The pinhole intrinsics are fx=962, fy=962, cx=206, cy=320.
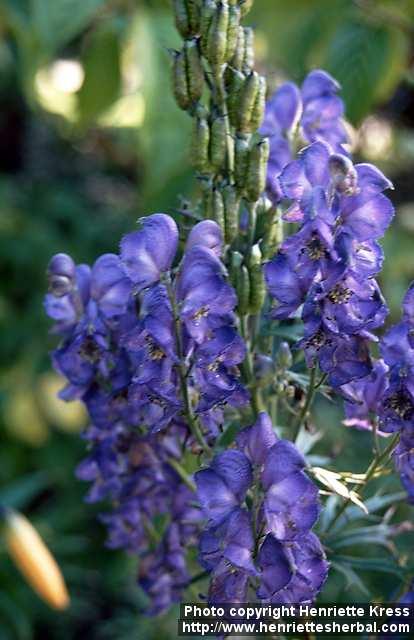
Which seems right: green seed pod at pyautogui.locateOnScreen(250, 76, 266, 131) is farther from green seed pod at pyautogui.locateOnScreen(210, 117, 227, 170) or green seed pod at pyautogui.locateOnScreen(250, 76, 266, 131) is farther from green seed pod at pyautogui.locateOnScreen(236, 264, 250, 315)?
green seed pod at pyautogui.locateOnScreen(236, 264, 250, 315)

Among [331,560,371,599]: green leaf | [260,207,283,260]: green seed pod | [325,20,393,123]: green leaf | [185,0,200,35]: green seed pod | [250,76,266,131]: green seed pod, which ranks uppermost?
[325,20,393,123]: green leaf

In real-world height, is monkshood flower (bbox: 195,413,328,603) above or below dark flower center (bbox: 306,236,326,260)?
below

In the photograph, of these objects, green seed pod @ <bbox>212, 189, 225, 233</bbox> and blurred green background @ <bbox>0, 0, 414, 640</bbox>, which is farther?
blurred green background @ <bbox>0, 0, 414, 640</bbox>

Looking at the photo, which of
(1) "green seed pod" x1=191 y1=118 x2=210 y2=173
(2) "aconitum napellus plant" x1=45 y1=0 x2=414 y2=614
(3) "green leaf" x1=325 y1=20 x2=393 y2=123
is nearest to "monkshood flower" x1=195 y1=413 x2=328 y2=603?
(2) "aconitum napellus plant" x1=45 y1=0 x2=414 y2=614

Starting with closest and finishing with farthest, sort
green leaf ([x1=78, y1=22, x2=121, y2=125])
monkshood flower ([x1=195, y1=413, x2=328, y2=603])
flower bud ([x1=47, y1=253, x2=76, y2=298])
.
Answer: monkshood flower ([x1=195, y1=413, x2=328, y2=603])
flower bud ([x1=47, y1=253, x2=76, y2=298])
green leaf ([x1=78, y1=22, x2=121, y2=125])

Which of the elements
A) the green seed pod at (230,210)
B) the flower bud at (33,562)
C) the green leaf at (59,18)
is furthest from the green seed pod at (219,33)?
the flower bud at (33,562)

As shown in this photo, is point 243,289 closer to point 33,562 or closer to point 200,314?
point 200,314

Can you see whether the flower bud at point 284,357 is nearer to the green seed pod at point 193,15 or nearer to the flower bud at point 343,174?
the flower bud at point 343,174
